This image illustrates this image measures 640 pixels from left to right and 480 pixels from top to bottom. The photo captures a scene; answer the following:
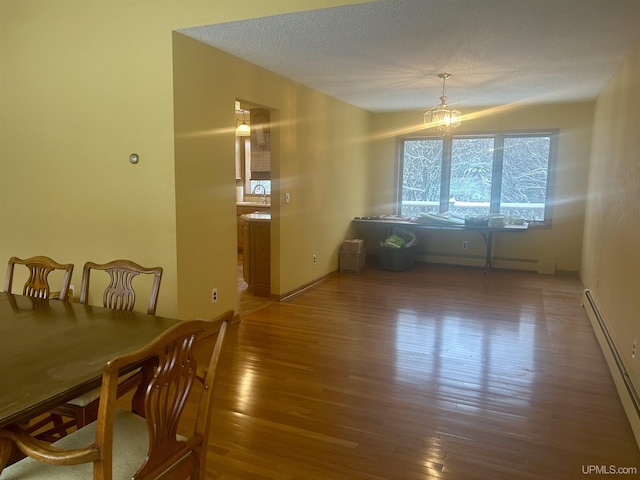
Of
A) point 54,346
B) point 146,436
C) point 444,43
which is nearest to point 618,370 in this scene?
point 444,43

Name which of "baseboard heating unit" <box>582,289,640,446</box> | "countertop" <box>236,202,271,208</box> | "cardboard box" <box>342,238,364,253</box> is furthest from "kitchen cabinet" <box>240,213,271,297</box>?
"baseboard heating unit" <box>582,289,640,446</box>

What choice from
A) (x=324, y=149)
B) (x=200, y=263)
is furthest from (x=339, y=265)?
(x=200, y=263)

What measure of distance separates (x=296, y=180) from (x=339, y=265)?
1.78m

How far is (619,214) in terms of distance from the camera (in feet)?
12.0

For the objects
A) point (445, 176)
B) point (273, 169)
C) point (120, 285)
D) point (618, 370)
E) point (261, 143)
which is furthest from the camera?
point (445, 176)

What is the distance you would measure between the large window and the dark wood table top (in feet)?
19.4

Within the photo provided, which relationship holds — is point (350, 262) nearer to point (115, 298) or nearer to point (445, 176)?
point (445, 176)

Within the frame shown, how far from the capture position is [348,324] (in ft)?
14.1

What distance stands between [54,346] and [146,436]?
1.67 feet

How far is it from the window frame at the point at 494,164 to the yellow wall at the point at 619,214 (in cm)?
111

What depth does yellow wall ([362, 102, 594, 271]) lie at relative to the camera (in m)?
6.43

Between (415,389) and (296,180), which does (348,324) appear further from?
(296,180)

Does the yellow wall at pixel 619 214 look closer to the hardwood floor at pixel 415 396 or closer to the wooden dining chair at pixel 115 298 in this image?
the hardwood floor at pixel 415 396

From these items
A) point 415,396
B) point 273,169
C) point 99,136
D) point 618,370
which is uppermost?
point 99,136
